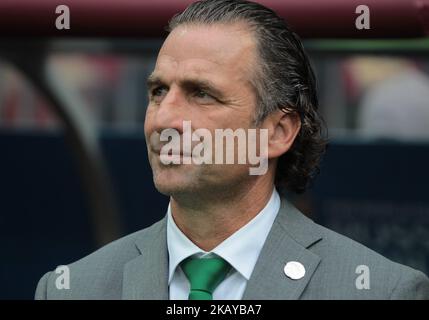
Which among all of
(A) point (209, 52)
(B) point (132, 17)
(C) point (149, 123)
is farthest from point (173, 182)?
(B) point (132, 17)

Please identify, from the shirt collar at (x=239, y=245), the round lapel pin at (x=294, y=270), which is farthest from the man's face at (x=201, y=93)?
the round lapel pin at (x=294, y=270)

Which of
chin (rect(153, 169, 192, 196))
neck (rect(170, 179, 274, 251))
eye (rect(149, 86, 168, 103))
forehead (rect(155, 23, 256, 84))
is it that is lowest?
neck (rect(170, 179, 274, 251))

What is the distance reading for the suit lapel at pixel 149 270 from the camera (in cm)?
259

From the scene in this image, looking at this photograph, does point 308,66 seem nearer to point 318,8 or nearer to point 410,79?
point 318,8

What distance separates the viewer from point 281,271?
2561mm

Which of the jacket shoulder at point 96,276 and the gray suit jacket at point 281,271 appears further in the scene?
the jacket shoulder at point 96,276

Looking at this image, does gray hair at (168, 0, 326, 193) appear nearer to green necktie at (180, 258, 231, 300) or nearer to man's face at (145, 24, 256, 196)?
man's face at (145, 24, 256, 196)

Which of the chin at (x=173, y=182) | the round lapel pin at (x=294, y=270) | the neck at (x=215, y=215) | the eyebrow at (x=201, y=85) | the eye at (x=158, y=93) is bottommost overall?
the round lapel pin at (x=294, y=270)

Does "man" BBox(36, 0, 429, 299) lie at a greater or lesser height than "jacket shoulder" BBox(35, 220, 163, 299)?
greater

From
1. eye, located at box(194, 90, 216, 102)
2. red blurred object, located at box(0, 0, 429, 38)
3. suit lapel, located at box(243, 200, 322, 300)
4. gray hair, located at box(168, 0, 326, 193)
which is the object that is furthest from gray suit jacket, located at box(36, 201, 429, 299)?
red blurred object, located at box(0, 0, 429, 38)

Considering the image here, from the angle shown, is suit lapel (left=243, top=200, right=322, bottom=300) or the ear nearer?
suit lapel (left=243, top=200, right=322, bottom=300)

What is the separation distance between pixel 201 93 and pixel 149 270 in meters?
0.47

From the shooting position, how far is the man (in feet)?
8.32

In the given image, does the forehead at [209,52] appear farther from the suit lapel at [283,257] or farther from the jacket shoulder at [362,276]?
the jacket shoulder at [362,276]
